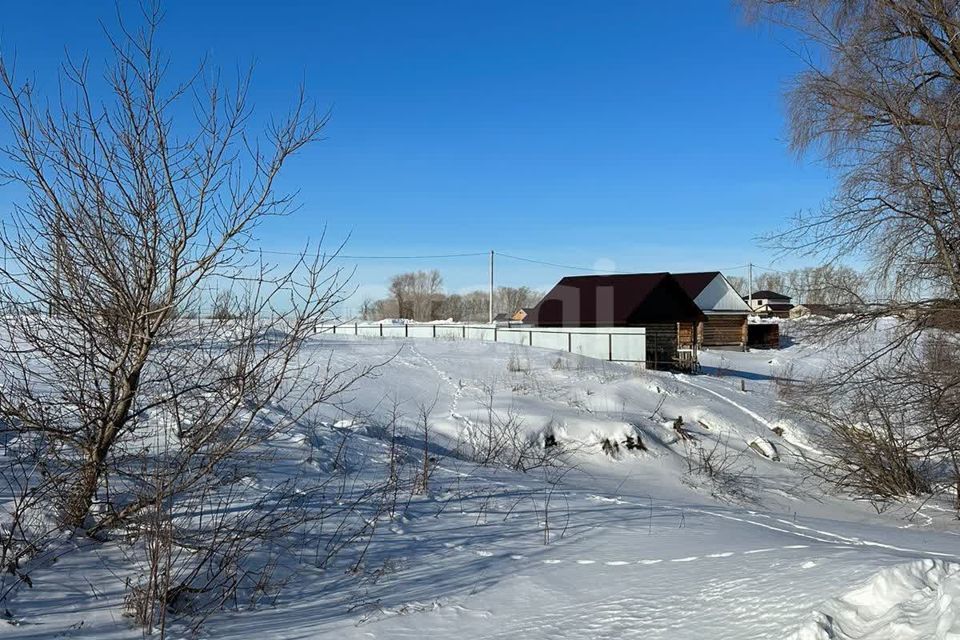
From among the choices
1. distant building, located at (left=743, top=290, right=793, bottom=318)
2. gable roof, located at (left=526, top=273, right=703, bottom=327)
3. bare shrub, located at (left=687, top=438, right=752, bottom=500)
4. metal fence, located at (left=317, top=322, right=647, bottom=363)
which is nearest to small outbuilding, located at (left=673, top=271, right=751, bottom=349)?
gable roof, located at (left=526, top=273, right=703, bottom=327)

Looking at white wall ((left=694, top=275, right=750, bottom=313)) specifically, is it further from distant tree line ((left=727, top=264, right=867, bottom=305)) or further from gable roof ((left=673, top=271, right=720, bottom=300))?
distant tree line ((left=727, top=264, right=867, bottom=305))

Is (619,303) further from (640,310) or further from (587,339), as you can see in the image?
(587,339)

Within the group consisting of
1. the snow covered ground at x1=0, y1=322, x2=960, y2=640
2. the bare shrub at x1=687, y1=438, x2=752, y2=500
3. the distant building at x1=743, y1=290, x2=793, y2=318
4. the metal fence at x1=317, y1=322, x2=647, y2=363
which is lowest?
the bare shrub at x1=687, y1=438, x2=752, y2=500

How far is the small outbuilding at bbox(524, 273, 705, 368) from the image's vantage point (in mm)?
28828

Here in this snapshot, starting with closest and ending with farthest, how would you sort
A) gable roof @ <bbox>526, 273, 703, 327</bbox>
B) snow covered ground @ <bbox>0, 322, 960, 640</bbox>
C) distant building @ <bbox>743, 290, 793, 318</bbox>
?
snow covered ground @ <bbox>0, 322, 960, 640</bbox>
gable roof @ <bbox>526, 273, 703, 327</bbox>
distant building @ <bbox>743, 290, 793, 318</bbox>

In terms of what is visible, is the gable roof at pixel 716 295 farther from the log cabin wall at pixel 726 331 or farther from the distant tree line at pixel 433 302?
the distant tree line at pixel 433 302

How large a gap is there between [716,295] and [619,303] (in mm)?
16956

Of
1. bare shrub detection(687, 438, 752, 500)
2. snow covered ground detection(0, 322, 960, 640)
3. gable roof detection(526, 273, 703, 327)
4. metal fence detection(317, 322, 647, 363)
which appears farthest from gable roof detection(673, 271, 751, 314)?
snow covered ground detection(0, 322, 960, 640)

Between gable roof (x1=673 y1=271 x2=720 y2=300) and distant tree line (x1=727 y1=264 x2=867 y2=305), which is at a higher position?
gable roof (x1=673 y1=271 x2=720 y2=300)

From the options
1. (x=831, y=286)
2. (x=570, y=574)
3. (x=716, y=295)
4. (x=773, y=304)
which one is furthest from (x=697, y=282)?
(x=570, y=574)


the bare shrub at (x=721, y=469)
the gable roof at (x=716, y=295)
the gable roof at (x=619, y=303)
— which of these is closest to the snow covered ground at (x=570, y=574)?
the bare shrub at (x=721, y=469)

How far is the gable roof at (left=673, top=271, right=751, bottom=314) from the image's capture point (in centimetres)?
4384

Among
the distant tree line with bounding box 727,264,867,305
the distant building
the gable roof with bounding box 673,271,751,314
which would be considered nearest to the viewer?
the distant tree line with bounding box 727,264,867,305

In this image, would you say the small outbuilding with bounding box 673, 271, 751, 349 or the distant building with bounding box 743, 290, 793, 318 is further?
the distant building with bounding box 743, 290, 793, 318
